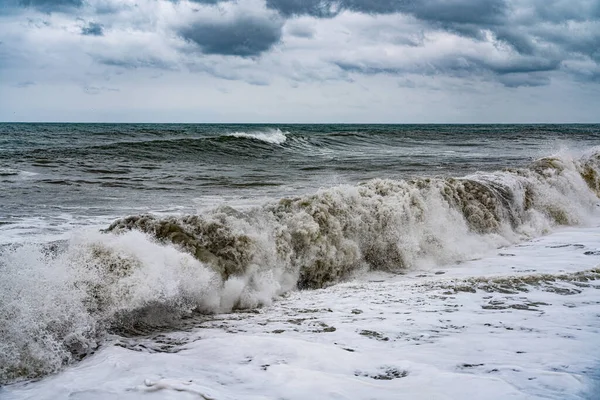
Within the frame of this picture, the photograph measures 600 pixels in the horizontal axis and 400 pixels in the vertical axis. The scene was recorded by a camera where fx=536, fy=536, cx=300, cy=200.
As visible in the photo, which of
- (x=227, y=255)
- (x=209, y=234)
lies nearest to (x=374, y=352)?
(x=227, y=255)

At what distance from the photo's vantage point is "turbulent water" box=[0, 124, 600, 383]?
477 centimetres

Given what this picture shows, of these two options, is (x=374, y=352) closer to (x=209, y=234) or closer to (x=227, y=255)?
(x=227, y=255)

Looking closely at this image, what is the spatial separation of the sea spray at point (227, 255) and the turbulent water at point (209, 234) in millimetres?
17

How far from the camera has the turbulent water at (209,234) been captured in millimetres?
4773

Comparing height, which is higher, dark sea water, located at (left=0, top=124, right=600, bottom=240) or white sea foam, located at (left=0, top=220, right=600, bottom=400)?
dark sea water, located at (left=0, top=124, right=600, bottom=240)

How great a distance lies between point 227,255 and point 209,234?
15.0 inches

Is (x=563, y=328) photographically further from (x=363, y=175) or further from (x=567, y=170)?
(x=363, y=175)

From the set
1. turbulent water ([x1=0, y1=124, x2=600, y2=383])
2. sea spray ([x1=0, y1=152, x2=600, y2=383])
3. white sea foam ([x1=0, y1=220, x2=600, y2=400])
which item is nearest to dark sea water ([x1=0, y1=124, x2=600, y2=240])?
turbulent water ([x1=0, y1=124, x2=600, y2=383])

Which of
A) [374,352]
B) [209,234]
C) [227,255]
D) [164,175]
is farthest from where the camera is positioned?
[164,175]

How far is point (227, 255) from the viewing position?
21.8ft

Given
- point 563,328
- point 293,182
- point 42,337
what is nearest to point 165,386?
point 42,337

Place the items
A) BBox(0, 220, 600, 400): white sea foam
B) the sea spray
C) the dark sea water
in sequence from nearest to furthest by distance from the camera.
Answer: BBox(0, 220, 600, 400): white sea foam, the sea spray, the dark sea water

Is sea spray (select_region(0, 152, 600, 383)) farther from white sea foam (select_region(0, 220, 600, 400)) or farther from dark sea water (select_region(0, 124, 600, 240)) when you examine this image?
dark sea water (select_region(0, 124, 600, 240))

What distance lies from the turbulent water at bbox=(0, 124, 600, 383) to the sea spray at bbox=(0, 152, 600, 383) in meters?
0.02
